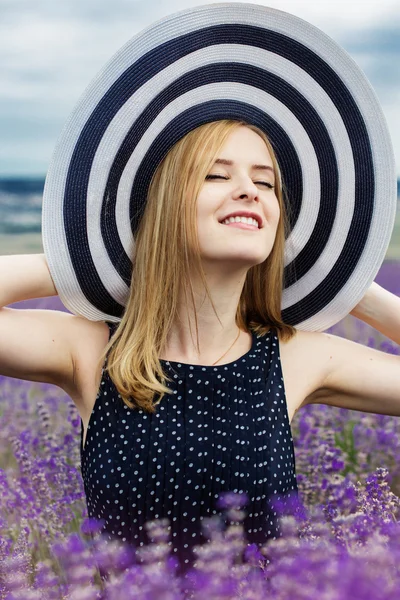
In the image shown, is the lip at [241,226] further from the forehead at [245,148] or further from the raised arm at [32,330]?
the raised arm at [32,330]

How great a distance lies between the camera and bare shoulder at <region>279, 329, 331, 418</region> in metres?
1.96

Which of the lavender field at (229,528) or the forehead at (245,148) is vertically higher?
the forehead at (245,148)

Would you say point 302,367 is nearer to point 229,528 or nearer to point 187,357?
point 187,357

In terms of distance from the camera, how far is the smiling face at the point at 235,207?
5.66 ft

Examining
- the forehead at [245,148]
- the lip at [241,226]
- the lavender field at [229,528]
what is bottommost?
the lavender field at [229,528]

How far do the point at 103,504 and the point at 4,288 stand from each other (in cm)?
51

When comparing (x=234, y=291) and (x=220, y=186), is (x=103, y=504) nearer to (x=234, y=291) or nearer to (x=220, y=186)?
(x=234, y=291)

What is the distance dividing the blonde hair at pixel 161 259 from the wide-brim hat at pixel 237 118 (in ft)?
0.17

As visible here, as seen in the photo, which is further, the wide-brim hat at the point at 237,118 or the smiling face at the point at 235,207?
the wide-brim hat at the point at 237,118

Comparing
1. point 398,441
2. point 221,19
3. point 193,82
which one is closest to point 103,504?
point 193,82

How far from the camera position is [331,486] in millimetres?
2227

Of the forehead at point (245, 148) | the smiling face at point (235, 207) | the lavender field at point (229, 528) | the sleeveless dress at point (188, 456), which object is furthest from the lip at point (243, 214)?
the lavender field at point (229, 528)

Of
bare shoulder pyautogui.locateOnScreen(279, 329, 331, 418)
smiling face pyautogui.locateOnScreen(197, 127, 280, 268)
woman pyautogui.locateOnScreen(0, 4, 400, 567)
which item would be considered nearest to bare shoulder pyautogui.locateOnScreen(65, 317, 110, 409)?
woman pyautogui.locateOnScreen(0, 4, 400, 567)

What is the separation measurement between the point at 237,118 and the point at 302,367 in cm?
59
